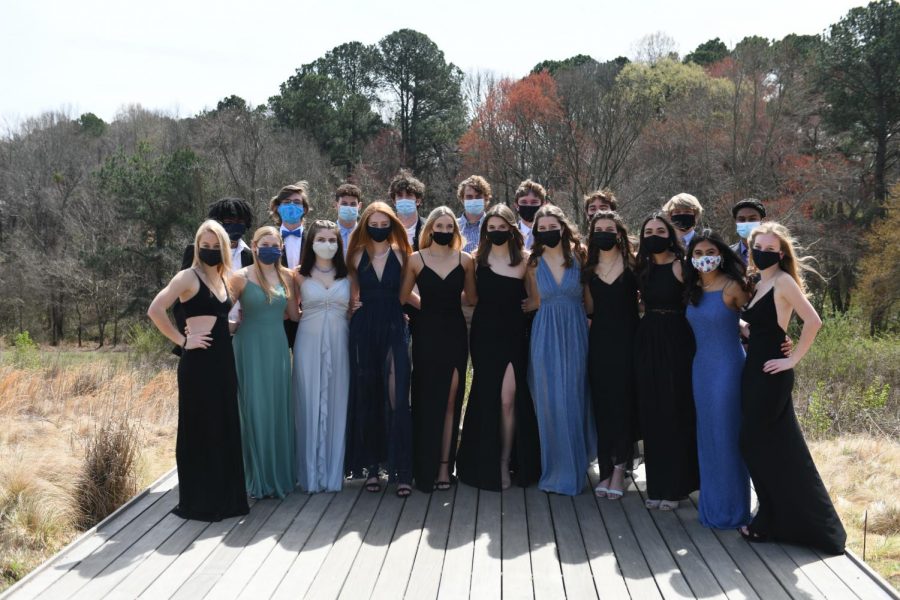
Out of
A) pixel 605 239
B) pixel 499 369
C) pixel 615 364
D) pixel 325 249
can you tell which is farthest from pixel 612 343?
pixel 325 249

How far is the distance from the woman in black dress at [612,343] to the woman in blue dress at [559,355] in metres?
0.11

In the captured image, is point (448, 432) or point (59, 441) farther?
point (59, 441)

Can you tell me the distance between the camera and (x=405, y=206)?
6465mm

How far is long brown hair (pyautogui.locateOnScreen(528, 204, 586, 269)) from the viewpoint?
536 cm

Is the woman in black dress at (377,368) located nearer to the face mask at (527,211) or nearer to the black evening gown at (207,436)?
the black evening gown at (207,436)

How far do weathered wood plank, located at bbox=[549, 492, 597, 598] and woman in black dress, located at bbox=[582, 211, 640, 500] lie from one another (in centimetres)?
40

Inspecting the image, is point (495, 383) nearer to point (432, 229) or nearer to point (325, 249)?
point (432, 229)

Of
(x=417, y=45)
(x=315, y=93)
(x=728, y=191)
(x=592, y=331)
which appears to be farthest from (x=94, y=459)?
(x=417, y=45)

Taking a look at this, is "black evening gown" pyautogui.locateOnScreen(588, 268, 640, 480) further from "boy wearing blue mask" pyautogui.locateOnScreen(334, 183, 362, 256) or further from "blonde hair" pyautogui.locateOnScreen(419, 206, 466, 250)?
"boy wearing blue mask" pyautogui.locateOnScreen(334, 183, 362, 256)

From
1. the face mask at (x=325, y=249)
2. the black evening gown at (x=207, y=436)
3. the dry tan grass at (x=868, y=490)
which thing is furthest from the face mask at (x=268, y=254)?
the dry tan grass at (x=868, y=490)

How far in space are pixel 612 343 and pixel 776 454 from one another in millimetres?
1277

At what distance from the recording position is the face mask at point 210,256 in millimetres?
4898

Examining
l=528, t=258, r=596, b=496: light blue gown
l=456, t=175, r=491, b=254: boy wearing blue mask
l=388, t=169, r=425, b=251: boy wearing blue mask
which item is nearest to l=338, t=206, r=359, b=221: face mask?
l=388, t=169, r=425, b=251: boy wearing blue mask

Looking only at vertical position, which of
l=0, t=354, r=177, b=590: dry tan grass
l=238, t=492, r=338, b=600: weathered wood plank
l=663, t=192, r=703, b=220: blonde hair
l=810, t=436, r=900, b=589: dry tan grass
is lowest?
l=810, t=436, r=900, b=589: dry tan grass
